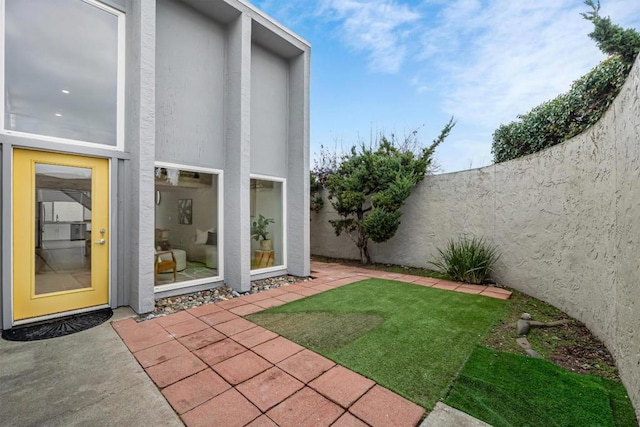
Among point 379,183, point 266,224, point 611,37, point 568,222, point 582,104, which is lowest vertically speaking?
point 266,224

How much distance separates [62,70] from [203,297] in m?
4.17

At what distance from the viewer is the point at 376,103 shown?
11.6 m

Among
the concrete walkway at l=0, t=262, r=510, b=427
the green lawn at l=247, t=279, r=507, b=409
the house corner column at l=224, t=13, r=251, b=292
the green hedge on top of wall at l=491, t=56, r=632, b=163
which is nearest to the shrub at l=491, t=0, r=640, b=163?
the green hedge on top of wall at l=491, t=56, r=632, b=163

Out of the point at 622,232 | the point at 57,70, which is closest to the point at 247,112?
the point at 57,70

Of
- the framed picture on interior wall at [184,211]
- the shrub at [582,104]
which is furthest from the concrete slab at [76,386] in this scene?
the shrub at [582,104]

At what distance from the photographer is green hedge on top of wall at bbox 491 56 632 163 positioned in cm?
590

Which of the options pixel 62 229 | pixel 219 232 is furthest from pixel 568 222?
pixel 62 229

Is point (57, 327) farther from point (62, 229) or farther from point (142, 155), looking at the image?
point (142, 155)

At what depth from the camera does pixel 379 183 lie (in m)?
7.62

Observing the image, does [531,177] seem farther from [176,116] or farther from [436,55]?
[176,116]

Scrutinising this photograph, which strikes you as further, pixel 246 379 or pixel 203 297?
pixel 203 297

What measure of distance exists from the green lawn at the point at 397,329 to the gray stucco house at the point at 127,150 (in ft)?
6.39

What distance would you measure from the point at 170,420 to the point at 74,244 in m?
3.52

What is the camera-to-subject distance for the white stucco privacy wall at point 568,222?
244 centimetres
